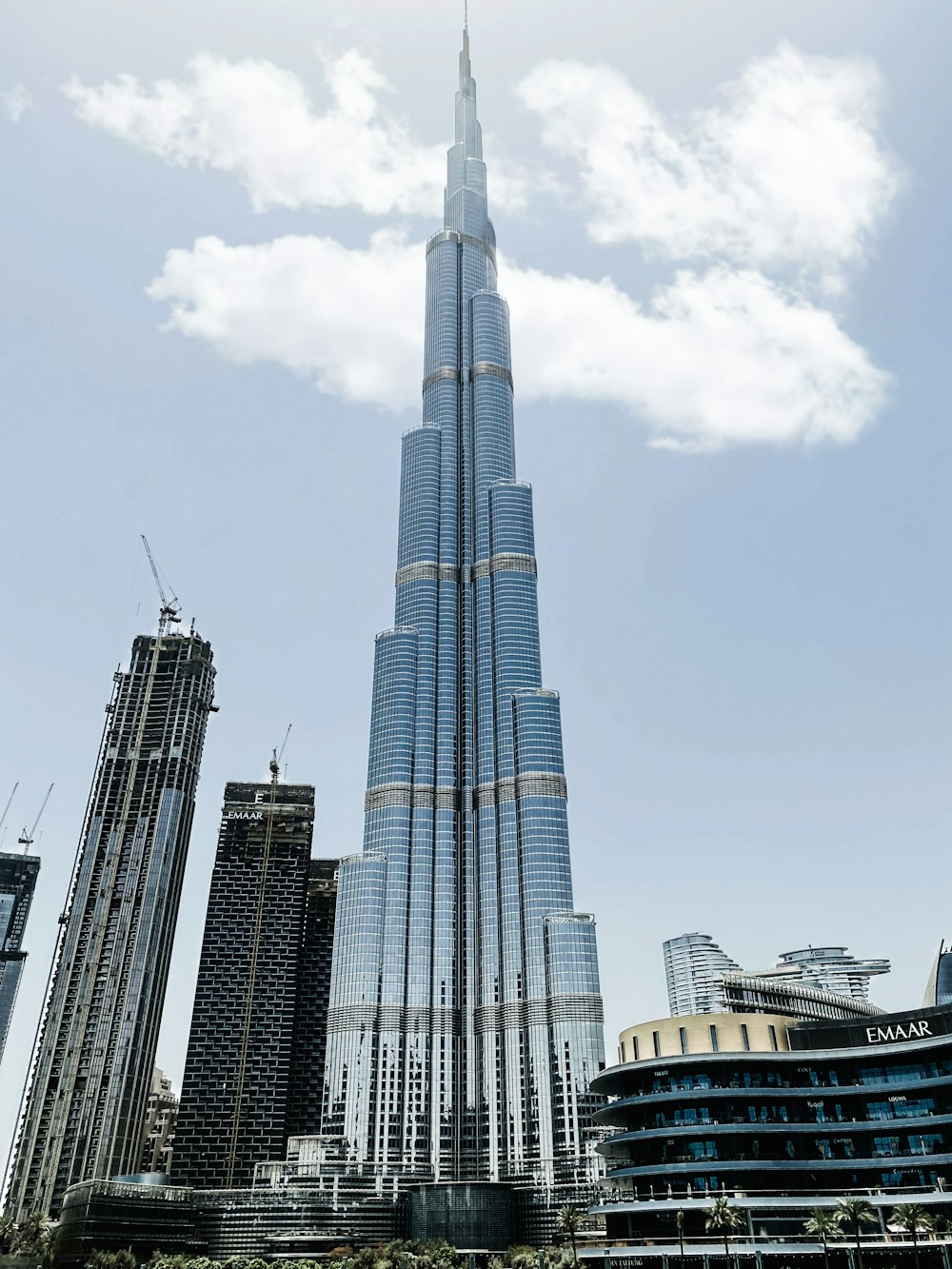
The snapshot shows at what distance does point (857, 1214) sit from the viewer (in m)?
126

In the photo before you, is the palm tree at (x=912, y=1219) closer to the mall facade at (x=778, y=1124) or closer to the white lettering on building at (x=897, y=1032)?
the mall facade at (x=778, y=1124)

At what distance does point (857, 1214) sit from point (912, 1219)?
699cm

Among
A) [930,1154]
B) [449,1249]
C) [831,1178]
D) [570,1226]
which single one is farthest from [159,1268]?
[930,1154]

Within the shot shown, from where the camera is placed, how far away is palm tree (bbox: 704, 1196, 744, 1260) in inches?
5290

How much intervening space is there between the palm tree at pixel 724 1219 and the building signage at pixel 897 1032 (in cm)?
3436

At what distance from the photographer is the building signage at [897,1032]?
155 metres

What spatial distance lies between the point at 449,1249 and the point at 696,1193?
6966cm

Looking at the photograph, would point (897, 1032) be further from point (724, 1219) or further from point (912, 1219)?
point (724, 1219)

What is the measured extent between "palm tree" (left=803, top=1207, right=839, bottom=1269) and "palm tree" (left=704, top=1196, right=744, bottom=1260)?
9126 mm

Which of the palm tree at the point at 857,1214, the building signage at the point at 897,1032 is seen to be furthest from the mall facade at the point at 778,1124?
the palm tree at the point at 857,1214

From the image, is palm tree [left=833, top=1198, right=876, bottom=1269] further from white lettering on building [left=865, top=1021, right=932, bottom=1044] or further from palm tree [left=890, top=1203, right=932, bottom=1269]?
white lettering on building [left=865, top=1021, right=932, bottom=1044]

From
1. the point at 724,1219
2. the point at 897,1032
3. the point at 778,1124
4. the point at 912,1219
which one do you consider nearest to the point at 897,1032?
the point at 897,1032

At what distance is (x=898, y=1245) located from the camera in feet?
445

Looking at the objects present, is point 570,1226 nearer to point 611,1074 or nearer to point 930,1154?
point 611,1074
